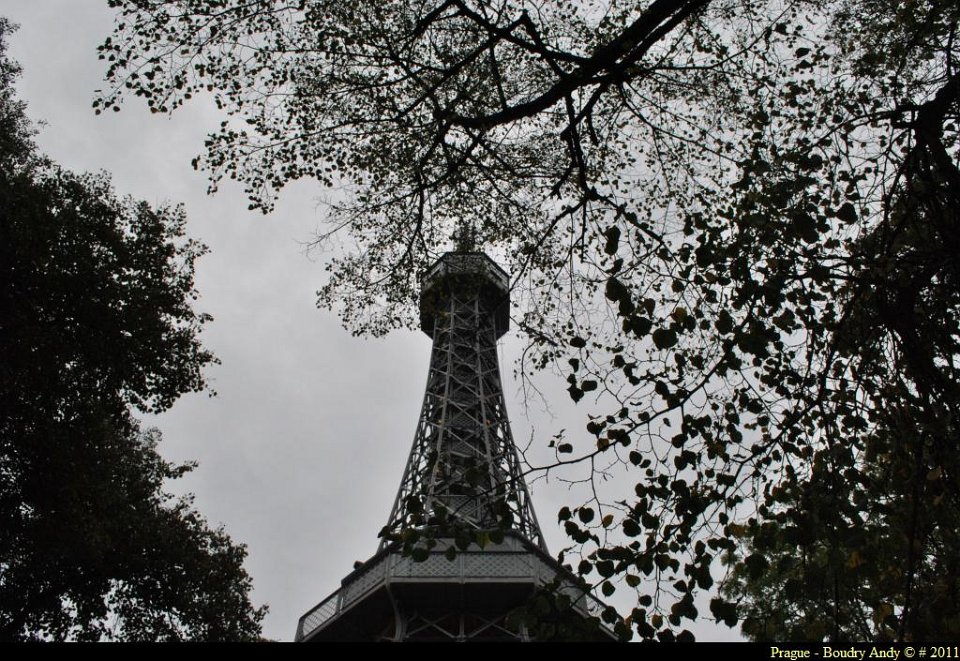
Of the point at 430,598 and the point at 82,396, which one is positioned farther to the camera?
the point at 430,598

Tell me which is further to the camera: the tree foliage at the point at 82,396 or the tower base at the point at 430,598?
the tower base at the point at 430,598

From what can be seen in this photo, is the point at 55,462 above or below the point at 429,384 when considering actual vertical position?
below

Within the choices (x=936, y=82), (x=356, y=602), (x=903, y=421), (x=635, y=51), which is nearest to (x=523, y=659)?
(x=903, y=421)

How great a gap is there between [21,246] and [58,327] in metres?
1.52

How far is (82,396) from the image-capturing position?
1466 cm

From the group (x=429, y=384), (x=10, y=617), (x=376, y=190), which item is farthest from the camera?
(x=429, y=384)

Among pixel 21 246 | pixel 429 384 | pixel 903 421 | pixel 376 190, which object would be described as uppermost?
pixel 429 384

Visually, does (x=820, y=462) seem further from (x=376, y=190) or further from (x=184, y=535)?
(x=184, y=535)

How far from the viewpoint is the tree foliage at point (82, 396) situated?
13703mm

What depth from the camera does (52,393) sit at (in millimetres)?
14102

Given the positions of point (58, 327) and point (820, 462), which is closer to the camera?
point (820, 462)

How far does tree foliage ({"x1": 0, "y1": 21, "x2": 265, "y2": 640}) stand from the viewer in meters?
13.7

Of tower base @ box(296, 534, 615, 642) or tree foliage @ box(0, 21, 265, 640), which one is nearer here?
tree foliage @ box(0, 21, 265, 640)

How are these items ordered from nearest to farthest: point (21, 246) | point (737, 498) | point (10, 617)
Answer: point (737, 498) < point (21, 246) < point (10, 617)
